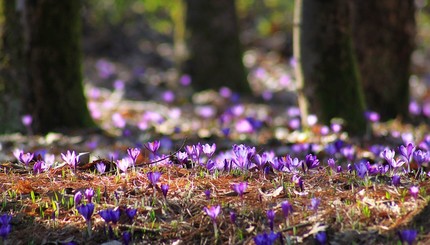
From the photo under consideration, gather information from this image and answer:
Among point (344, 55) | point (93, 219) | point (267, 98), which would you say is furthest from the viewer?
point (267, 98)

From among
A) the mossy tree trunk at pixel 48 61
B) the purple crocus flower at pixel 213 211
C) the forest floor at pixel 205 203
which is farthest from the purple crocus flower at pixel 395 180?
the mossy tree trunk at pixel 48 61

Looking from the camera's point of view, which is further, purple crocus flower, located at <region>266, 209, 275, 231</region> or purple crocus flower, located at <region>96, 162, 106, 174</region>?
purple crocus flower, located at <region>96, 162, 106, 174</region>

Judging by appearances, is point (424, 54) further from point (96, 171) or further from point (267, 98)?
point (96, 171)

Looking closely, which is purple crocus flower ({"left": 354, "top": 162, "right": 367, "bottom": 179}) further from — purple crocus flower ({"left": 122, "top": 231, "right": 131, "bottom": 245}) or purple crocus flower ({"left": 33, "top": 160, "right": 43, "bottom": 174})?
purple crocus flower ({"left": 33, "top": 160, "right": 43, "bottom": 174})

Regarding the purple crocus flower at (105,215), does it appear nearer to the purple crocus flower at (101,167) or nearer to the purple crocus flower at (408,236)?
the purple crocus flower at (101,167)

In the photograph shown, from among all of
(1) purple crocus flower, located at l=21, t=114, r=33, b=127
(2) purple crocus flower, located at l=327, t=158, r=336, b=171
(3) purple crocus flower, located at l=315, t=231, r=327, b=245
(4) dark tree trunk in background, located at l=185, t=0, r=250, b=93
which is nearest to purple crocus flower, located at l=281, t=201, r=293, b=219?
(3) purple crocus flower, located at l=315, t=231, r=327, b=245

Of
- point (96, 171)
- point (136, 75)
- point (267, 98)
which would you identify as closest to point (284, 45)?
point (136, 75)

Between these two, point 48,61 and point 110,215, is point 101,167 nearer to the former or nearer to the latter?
point 110,215
